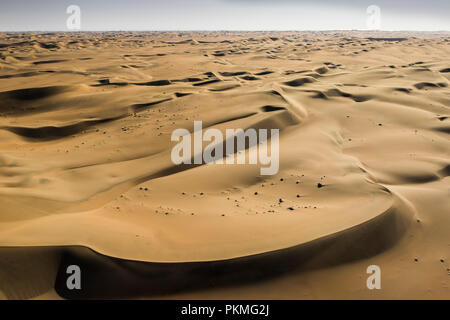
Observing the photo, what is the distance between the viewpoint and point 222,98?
9.22m

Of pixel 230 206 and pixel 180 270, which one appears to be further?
pixel 230 206

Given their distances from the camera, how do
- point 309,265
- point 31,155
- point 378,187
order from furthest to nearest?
point 31,155 → point 378,187 → point 309,265

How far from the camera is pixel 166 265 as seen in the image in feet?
8.85

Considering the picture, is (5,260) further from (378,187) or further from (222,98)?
(222,98)

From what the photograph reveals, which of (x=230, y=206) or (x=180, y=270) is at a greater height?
(x=230, y=206)

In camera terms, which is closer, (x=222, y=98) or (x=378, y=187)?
(x=378, y=187)

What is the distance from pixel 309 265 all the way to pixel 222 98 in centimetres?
701

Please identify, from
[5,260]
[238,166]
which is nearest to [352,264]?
[238,166]

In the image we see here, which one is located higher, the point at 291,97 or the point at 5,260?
the point at 291,97
